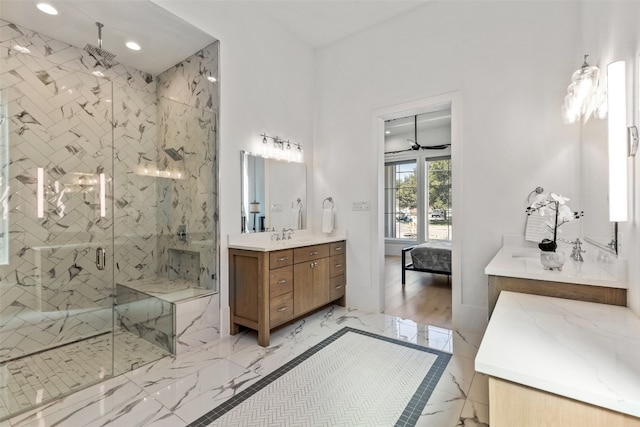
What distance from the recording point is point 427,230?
276 inches

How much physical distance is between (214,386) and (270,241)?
5.18 feet

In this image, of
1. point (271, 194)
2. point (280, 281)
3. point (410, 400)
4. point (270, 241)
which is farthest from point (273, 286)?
point (410, 400)

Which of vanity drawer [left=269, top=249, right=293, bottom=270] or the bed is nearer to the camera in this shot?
vanity drawer [left=269, top=249, right=293, bottom=270]

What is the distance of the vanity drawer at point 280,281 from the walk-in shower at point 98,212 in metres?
0.60

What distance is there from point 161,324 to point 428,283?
385 centimetres

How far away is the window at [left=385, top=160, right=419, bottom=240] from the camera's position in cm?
723

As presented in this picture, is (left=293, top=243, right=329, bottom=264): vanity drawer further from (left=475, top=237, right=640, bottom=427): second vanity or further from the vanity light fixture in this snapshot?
the vanity light fixture

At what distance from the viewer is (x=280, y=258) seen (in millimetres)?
2773

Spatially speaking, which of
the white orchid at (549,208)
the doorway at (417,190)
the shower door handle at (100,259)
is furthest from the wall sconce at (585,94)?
the shower door handle at (100,259)

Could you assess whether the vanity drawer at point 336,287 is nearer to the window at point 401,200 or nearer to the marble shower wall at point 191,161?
the marble shower wall at point 191,161

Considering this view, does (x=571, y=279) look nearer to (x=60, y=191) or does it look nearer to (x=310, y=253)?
(x=310, y=253)

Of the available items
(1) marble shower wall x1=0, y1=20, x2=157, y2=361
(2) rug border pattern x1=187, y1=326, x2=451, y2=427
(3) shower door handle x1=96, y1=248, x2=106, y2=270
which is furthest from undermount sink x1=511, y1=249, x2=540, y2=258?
(3) shower door handle x1=96, y1=248, x2=106, y2=270

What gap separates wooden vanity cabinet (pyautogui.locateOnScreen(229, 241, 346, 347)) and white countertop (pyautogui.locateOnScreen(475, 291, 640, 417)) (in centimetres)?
190

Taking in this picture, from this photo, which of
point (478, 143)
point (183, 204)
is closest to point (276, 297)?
point (183, 204)
